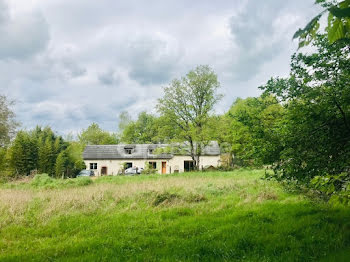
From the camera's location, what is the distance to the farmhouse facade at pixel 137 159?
Answer: 133 ft

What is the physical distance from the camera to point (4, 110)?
101ft

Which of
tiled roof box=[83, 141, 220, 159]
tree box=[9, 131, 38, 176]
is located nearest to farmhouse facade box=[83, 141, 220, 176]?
tiled roof box=[83, 141, 220, 159]

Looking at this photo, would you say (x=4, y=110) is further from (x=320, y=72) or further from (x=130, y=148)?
(x=320, y=72)

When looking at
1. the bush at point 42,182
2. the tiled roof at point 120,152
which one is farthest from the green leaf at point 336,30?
the tiled roof at point 120,152

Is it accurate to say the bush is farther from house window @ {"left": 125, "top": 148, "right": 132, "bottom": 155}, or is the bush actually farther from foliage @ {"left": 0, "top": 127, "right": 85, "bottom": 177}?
house window @ {"left": 125, "top": 148, "right": 132, "bottom": 155}

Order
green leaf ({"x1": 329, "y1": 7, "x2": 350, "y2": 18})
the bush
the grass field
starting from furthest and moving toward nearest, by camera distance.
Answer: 1. the bush
2. the grass field
3. green leaf ({"x1": 329, "y1": 7, "x2": 350, "y2": 18})

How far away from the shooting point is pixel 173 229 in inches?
265

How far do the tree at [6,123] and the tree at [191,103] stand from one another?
19321 millimetres

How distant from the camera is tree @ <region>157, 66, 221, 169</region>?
31.1 metres

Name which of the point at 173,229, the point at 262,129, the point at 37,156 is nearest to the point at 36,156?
the point at 37,156

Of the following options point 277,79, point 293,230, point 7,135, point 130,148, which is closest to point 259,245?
point 293,230

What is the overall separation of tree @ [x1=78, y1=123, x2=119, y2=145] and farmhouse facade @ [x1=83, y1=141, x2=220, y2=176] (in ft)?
60.9

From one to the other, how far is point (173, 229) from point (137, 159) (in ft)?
121

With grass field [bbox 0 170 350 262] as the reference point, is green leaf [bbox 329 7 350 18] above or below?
above
